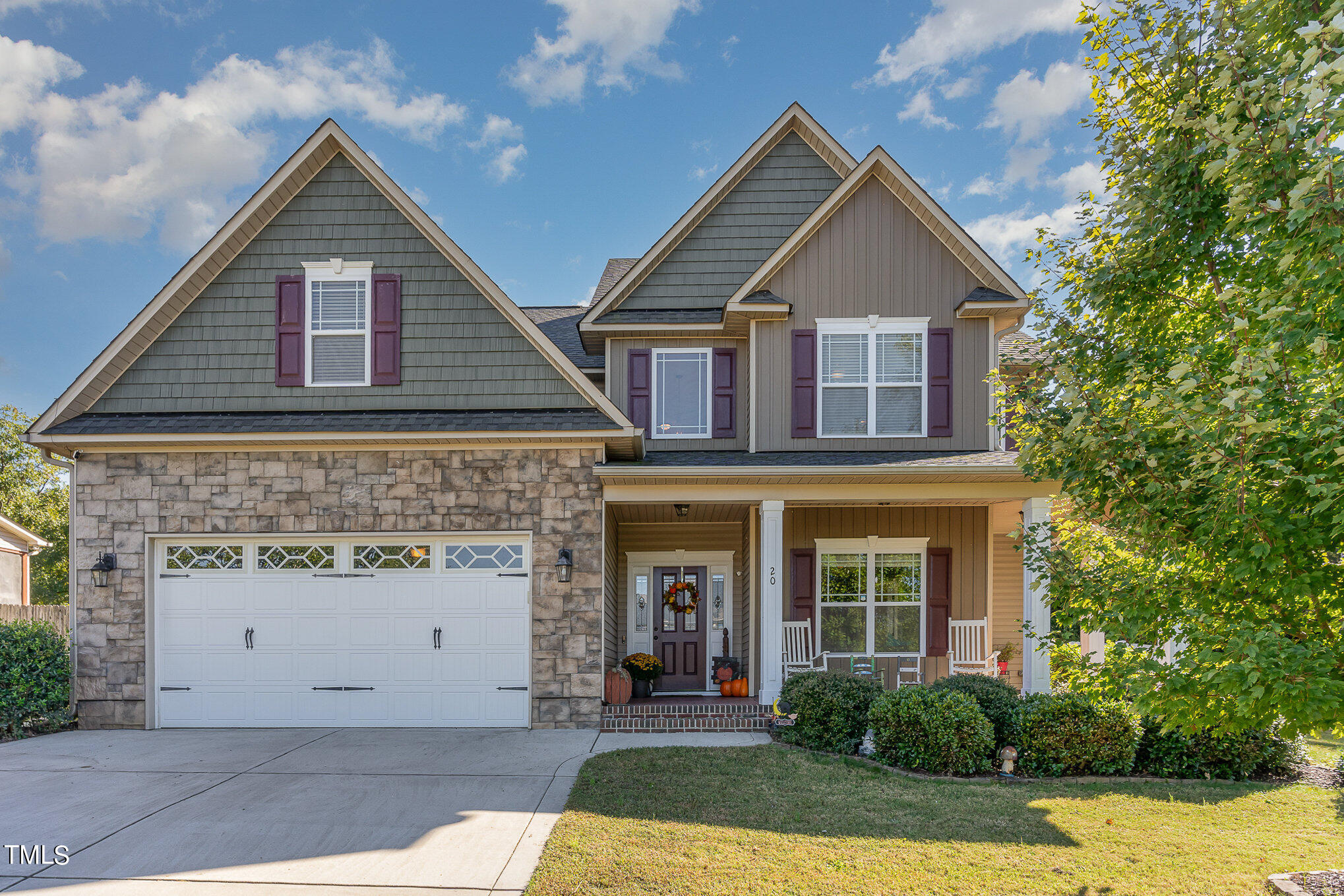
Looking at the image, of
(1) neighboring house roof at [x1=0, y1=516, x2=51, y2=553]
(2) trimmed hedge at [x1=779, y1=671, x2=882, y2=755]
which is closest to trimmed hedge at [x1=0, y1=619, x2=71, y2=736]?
(2) trimmed hedge at [x1=779, y1=671, x2=882, y2=755]

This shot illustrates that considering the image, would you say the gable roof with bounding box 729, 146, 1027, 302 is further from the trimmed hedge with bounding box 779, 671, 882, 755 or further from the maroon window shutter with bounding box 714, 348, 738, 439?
the trimmed hedge with bounding box 779, 671, 882, 755

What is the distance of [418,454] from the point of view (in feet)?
31.8

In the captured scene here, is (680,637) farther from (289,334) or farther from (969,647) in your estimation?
(289,334)

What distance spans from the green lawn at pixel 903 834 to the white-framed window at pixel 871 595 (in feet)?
13.2

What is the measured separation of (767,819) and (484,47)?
1589cm

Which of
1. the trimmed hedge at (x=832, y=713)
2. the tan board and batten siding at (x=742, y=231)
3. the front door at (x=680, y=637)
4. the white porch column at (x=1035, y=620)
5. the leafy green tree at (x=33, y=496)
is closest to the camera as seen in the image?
the trimmed hedge at (x=832, y=713)

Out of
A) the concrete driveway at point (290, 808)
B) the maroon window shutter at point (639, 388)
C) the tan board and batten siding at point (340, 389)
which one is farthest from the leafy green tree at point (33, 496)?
the maroon window shutter at point (639, 388)

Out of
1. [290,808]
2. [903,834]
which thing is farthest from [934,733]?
[290,808]

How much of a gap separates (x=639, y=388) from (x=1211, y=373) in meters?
8.12

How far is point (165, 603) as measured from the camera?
9.70 metres

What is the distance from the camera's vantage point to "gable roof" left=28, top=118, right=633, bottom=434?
32.0ft

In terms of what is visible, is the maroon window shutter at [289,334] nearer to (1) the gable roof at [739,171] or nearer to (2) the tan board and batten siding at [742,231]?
(1) the gable roof at [739,171]

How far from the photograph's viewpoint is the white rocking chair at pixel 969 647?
10.8 m

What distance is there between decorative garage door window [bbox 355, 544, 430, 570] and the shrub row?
18.9ft
